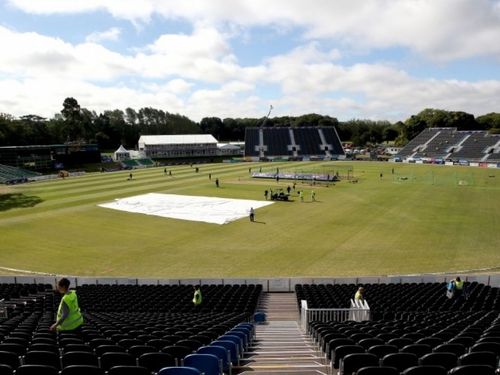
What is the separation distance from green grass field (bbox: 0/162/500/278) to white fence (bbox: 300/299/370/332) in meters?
9.38

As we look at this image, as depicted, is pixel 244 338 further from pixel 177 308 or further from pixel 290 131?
pixel 290 131

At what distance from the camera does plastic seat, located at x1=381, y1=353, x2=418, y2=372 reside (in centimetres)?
610

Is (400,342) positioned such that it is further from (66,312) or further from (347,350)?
(66,312)

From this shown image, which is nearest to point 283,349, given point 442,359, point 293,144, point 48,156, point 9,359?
point 442,359

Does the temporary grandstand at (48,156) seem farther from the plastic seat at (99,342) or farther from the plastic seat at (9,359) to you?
the plastic seat at (9,359)

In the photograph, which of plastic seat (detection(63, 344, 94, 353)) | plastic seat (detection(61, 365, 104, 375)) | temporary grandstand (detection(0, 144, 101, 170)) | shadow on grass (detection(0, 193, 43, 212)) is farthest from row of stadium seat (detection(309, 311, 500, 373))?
temporary grandstand (detection(0, 144, 101, 170))

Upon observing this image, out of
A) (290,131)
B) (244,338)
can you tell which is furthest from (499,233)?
(290,131)

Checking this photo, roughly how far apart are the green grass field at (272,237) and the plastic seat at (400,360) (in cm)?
1897

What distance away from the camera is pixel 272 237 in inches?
1321

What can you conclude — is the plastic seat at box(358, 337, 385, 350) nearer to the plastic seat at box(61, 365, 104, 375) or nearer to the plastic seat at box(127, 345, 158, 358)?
the plastic seat at box(127, 345, 158, 358)

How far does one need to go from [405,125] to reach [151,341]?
154 m

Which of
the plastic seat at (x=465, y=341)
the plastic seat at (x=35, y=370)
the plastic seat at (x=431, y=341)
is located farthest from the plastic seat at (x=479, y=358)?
the plastic seat at (x=35, y=370)

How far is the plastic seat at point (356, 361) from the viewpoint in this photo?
6.24 meters

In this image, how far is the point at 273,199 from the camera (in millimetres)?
50812
